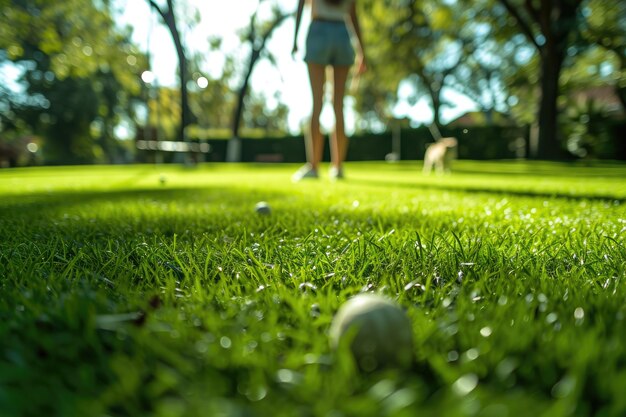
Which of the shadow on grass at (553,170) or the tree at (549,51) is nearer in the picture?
the shadow on grass at (553,170)

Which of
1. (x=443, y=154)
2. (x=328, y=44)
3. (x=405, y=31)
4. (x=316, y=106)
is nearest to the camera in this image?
(x=328, y=44)

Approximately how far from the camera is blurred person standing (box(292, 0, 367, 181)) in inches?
246

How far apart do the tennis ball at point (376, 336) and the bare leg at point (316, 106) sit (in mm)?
5858

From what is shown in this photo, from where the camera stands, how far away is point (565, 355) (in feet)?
3.04

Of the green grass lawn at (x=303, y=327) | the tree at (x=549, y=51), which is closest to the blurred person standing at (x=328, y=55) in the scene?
the green grass lawn at (x=303, y=327)

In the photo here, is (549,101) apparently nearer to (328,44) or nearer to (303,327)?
(328,44)

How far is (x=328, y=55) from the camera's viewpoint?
20.5ft

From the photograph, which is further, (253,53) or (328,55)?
(253,53)

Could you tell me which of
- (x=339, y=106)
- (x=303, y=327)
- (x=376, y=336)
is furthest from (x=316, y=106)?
(x=376, y=336)

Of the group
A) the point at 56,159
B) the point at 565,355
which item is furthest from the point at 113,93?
the point at 565,355

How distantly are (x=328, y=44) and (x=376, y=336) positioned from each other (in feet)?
19.1

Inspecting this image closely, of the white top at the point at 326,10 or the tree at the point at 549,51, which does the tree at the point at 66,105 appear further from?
the white top at the point at 326,10

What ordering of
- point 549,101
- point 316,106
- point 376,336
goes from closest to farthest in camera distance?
point 376,336, point 316,106, point 549,101

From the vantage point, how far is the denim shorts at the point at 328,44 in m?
6.21
